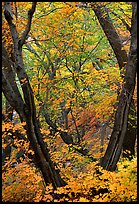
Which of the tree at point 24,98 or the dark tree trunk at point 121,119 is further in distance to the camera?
the dark tree trunk at point 121,119

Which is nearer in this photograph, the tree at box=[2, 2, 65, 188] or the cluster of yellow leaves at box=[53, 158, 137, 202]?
the cluster of yellow leaves at box=[53, 158, 137, 202]

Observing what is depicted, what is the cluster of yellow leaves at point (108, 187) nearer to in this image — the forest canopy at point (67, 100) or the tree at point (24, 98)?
the forest canopy at point (67, 100)

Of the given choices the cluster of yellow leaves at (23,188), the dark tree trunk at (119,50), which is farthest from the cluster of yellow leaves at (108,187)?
the dark tree trunk at (119,50)

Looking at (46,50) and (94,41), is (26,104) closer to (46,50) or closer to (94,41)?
(46,50)

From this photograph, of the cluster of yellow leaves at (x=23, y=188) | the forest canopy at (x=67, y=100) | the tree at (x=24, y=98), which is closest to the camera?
the tree at (x=24, y=98)

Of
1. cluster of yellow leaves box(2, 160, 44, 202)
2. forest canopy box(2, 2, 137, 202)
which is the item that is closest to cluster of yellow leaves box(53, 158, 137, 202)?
forest canopy box(2, 2, 137, 202)

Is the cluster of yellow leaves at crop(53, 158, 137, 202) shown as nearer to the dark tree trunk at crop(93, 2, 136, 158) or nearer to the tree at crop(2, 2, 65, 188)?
the tree at crop(2, 2, 65, 188)

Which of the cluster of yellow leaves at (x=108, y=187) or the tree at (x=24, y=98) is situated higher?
the tree at (x=24, y=98)

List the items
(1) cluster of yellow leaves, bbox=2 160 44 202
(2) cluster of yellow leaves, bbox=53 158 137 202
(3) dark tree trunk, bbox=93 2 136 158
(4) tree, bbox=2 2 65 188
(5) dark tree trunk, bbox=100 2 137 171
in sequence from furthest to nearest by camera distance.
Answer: (3) dark tree trunk, bbox=93 2 136 158 < (1) cluster of yellow leaves, bbox=2 160 44 202 < (5) dark tree trunk, bbox=100 2 137 171 < (4) tree, bbox=2 2 65 188 < (2) cluster of yellow leaves, bbox=53 158 137 202

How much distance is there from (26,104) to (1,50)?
53.8 inches

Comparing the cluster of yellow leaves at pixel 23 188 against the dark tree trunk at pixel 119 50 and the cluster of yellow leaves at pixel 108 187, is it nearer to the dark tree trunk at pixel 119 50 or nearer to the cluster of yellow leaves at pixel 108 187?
the cluster of yellow leaves at pixel 108 187

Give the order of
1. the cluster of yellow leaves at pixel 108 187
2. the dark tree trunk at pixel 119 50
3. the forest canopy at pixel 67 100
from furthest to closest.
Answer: the dark tree trunk at pixel 119 50 < the forest canopy at pixel 67 100 < the cluster of yellow leaves at pixel 108 187

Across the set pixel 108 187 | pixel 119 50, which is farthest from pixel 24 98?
pixel 119 50

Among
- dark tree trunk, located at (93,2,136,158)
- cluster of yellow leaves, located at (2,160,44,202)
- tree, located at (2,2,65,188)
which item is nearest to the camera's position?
tree, located at (2,2,65,188)
